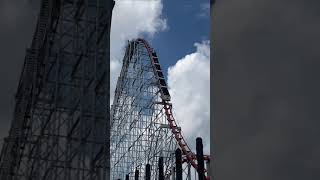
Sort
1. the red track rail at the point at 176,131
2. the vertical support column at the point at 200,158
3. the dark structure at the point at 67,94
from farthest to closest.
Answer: the red track rail at the point at 176,131 → the vertical support column at the point at 200,158 → the dark structure at the point at 67,94

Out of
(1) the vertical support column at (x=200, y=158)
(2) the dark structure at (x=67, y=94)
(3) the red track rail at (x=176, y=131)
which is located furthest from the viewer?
(3) the red track rail at (x=176, y=131)

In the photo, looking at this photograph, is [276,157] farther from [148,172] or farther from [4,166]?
[148,172]

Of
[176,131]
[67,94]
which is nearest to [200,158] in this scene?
[67,94]

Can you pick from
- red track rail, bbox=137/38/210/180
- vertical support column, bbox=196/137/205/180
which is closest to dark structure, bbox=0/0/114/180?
vertical support column, bbox=196/137/205/180

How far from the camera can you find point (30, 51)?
589 inches

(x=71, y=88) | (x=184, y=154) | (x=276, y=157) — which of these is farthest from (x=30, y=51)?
(x=184, y=154)

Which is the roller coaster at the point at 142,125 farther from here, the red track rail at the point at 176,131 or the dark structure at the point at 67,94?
the dark structure at the point at 67,94

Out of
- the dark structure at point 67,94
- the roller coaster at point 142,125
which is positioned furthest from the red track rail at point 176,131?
the dark structure at point 67,94

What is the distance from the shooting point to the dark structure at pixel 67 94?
42.9 feet

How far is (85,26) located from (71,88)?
1.77 meters

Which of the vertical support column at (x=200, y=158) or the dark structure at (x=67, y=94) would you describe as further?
the vertical support column at (x=200, y=158)

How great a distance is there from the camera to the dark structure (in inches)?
515

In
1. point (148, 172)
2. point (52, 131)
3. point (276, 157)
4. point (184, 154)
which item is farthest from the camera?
point (184, 154)

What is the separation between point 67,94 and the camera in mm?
14312
